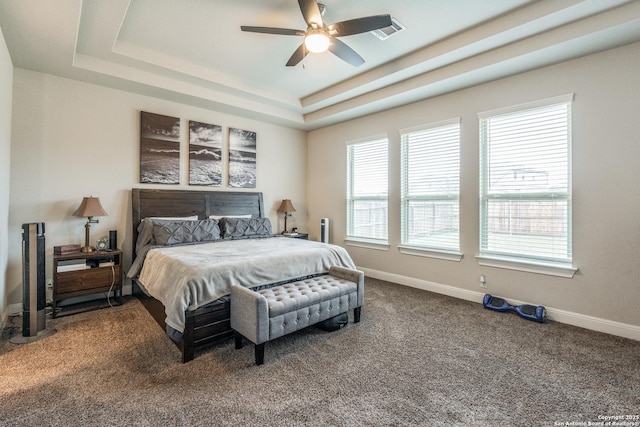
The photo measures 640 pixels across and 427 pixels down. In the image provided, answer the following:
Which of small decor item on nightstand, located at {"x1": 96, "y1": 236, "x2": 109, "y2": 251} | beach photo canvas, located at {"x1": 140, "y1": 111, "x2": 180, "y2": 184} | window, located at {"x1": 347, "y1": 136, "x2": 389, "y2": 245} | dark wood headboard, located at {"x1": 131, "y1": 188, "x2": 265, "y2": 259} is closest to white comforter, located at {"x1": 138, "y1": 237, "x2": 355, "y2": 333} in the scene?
small decor item on nightstand, located at {"x1": 96, "y1": 236, "x2": 109, "y2": 251}

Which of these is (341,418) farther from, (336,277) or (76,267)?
(76,267)

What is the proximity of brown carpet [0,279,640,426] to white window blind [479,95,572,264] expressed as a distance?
37.0 inches

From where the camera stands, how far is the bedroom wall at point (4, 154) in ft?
9.38

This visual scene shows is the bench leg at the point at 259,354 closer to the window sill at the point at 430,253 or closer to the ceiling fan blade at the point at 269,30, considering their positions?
the ceiling fan blade at the point at 269,30

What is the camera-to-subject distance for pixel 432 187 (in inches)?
173

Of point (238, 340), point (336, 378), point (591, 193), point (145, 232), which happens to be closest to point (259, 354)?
point (238, 340)

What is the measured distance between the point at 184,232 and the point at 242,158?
1885 mm

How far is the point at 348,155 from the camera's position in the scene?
554 cm

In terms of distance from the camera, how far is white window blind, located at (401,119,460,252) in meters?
4.15

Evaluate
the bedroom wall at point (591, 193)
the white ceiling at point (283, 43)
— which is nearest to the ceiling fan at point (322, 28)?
the white ceiling at point (283, 43)

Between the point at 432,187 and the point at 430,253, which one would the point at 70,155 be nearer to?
the point at 432,187

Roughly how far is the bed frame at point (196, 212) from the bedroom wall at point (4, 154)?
3.98ft

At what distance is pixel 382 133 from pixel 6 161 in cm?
482

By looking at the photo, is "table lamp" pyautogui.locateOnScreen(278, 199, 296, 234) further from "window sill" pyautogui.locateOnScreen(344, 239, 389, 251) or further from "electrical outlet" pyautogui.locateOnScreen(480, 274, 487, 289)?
"electrical outlet" pyautogui.locateOnScreen(480, 274, 487, 289)
